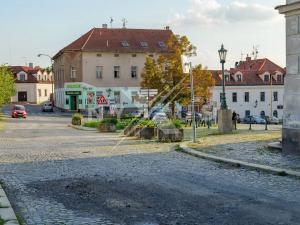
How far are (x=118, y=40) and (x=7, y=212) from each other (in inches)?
2483

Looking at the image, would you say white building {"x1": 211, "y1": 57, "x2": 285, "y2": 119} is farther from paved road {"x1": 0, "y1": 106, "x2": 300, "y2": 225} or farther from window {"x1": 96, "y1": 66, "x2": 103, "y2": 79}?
paved road {"x1": 0, "y1": 106, "x2": 300, "y2": 225}

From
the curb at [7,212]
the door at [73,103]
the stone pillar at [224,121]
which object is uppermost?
the door at [73,103]

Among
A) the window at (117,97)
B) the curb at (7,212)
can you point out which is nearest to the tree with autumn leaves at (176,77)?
the window at (117,97)

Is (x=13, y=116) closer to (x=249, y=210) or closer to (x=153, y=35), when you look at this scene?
(x=153, y=35)

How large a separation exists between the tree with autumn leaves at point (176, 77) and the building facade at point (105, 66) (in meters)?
23.9

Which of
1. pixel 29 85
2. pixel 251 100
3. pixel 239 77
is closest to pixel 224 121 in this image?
pixel 251 100

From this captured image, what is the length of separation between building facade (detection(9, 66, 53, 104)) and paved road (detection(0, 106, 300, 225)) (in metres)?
84.0

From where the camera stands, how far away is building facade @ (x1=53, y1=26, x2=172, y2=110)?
66.5 m

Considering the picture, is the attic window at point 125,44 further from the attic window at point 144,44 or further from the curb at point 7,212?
the curb at point 7,212

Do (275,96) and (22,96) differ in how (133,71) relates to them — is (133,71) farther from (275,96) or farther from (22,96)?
(22,96)

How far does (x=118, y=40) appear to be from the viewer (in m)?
69.5

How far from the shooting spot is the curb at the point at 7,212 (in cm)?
690

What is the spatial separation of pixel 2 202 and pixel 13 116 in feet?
163

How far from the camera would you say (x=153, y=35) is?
71.8 metres
